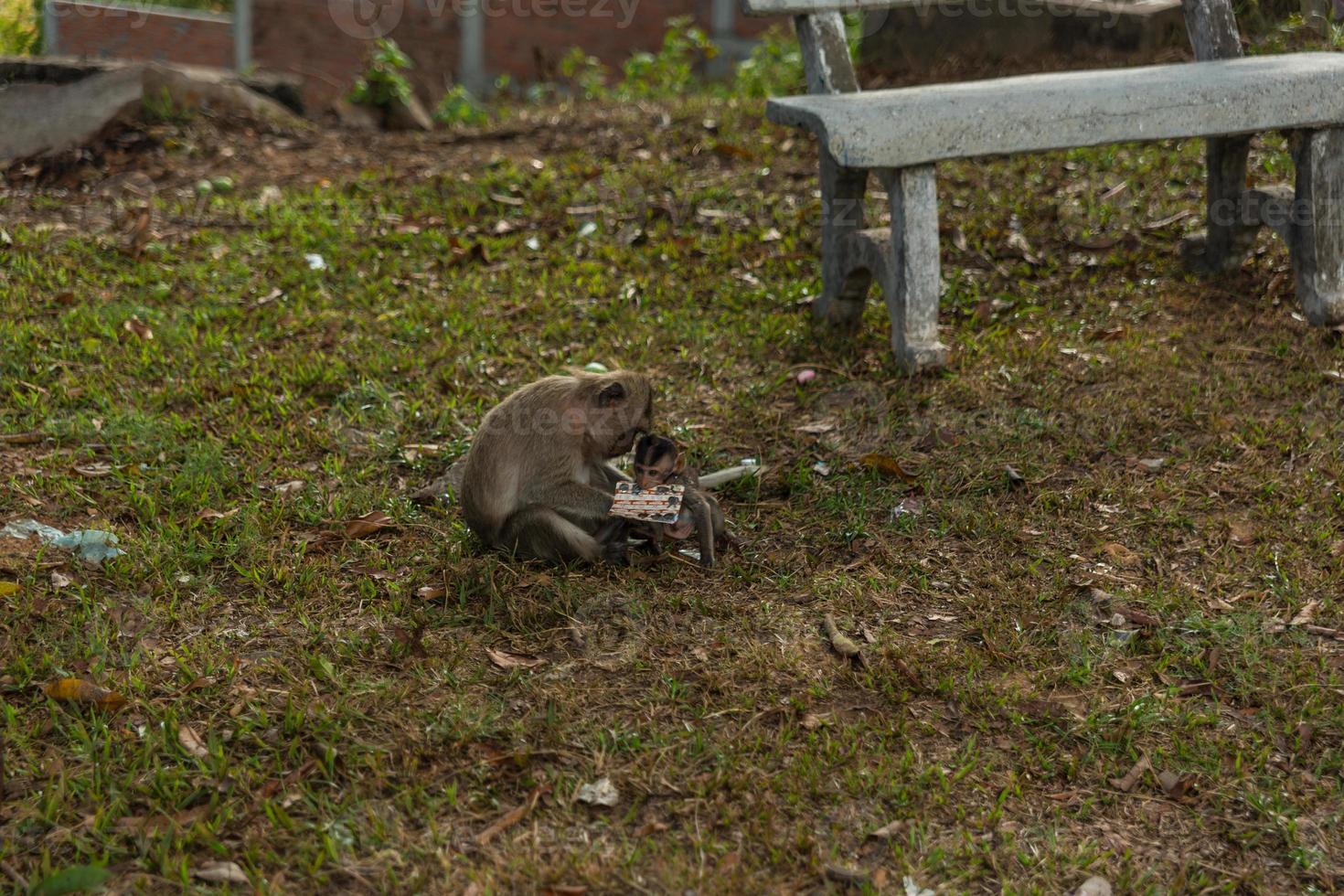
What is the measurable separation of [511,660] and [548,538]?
0.48m

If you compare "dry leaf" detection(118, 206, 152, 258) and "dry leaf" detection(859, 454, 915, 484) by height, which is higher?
"dry leaf" detection(118, 206, 152, 258)

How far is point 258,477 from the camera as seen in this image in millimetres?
4418

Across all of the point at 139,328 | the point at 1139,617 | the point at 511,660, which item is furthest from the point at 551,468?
the point at 139,328

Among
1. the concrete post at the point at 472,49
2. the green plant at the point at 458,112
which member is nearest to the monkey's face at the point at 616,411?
the green plant at the point at 458,112

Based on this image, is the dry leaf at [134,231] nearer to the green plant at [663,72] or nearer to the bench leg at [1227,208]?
the green plant at [663,72]

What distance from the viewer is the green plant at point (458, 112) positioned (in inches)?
362

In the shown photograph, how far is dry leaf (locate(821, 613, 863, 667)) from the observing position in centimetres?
336

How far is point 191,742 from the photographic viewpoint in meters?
3.01

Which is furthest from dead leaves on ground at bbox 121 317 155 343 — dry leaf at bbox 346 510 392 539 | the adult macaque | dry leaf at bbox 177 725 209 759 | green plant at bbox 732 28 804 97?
green plant at bbox 732 28 804 97

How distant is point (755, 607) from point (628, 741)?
70cm

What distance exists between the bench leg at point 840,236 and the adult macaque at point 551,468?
174cm

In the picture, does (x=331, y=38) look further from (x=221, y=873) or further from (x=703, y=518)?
(x=221, y=873)

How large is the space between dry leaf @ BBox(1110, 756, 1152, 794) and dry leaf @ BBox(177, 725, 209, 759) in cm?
206

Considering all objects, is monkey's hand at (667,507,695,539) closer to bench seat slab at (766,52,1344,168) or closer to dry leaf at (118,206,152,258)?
bench seat slab at (766,52,1344,168)
